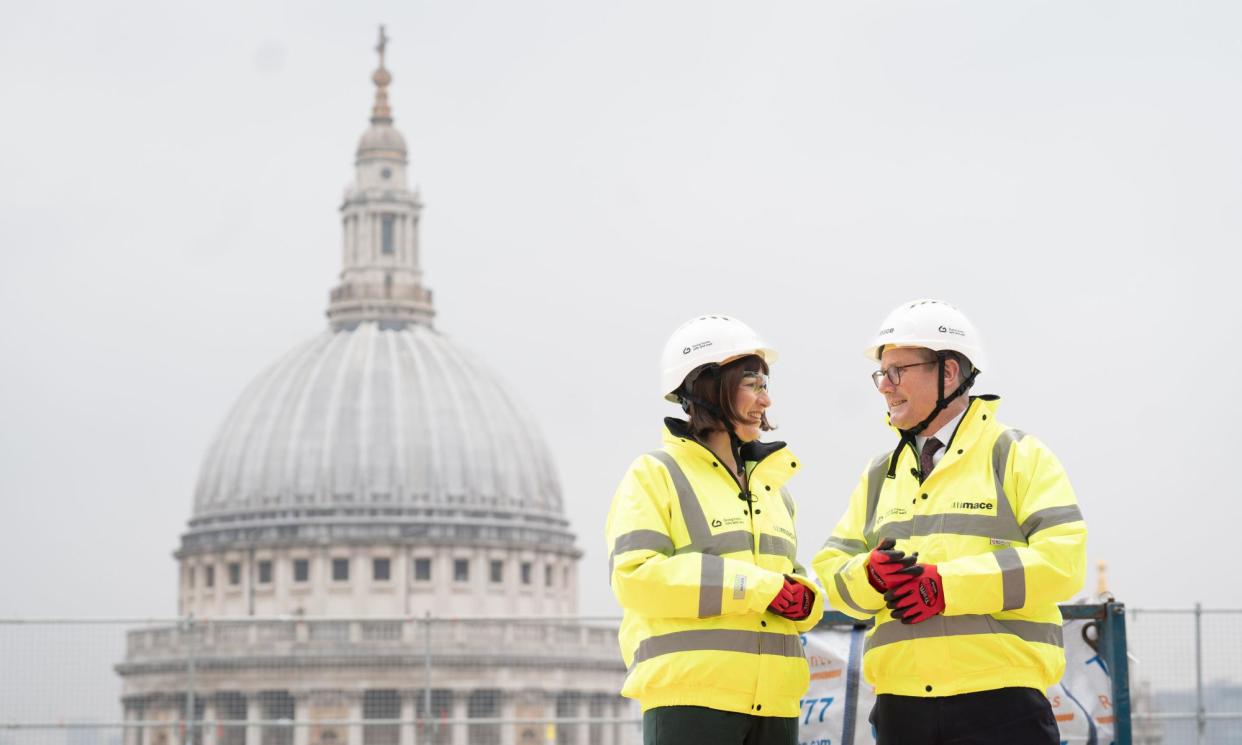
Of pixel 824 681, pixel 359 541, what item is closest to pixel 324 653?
pixel 359 541

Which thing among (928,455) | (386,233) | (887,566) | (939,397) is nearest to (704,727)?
(887,566)

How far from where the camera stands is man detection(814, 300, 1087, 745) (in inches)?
283

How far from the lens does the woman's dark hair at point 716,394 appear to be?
7.66 m

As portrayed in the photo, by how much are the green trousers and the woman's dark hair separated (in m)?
1.00

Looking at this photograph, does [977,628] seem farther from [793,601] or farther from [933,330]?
[933,330]

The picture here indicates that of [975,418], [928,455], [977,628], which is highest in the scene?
[975,418]

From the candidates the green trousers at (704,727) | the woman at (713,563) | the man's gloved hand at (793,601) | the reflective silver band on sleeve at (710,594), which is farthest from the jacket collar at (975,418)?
the green trousers at (704,727)

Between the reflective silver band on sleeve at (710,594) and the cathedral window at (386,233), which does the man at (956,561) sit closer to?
the reflective silver band on sleeve at (710,594)

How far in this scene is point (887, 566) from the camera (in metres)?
7.19

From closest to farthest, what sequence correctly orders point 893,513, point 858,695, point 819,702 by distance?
point 893,513, point 819,702, point 858,695

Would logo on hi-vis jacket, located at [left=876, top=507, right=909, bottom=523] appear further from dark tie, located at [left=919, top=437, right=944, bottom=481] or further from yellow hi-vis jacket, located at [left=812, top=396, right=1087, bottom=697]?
dark tie, located at [left=919, top=437, right=944, bottom=481]

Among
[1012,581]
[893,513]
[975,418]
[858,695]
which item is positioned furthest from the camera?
[858,695]

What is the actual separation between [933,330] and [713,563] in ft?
3.92

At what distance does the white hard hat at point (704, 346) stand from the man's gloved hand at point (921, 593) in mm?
1029
